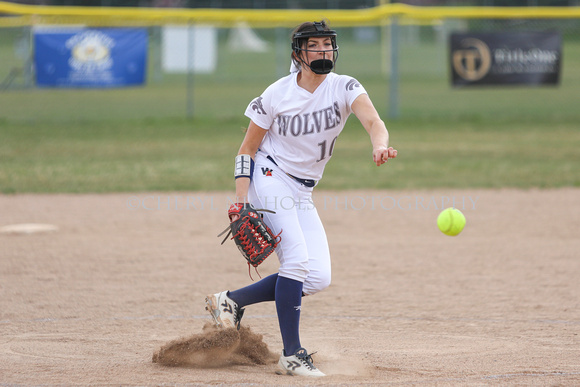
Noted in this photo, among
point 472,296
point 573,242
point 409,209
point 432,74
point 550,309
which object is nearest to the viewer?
point 550,309

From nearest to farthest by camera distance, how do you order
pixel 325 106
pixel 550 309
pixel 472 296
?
pixel 325 106 < pixel 550 309 < pixel 472 296

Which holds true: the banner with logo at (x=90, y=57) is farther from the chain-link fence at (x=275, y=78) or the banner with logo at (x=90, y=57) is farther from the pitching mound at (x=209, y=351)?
the pitching mound at (x=209, y=351)

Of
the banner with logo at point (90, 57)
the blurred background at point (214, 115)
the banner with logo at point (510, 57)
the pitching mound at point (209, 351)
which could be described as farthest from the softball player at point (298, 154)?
the banner with logo at point (510, 57)

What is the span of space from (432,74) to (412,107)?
31.3 feet

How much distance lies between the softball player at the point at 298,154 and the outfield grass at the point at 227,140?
97.6 inches

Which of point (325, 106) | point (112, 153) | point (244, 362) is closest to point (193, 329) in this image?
point (244, 362)

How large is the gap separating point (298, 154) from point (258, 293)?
79cm

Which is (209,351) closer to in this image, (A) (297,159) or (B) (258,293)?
(B) (258,293)

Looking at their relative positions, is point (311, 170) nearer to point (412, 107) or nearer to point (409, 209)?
point (409, 209)

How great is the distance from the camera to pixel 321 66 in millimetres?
3619

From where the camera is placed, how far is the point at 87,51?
48.3 ft

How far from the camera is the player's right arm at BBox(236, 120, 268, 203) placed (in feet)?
12.3

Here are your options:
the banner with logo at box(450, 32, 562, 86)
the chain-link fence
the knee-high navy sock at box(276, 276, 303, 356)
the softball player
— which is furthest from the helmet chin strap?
the banner with logo at box(450, 32, 562, 86)

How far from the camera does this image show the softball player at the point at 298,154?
11.9ft
